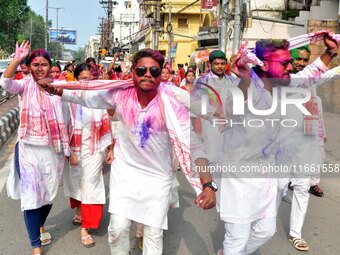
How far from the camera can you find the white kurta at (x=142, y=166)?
9.56 ft

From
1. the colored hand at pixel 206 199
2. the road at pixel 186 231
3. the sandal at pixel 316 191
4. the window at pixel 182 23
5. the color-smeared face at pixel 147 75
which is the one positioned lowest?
the road at pixel 186 231

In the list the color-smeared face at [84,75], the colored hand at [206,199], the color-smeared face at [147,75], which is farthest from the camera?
the color-smeared face at [84,75]

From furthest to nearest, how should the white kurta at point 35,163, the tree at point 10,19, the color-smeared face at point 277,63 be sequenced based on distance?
1. the tree at point 10,19
2. the white kurta at point 35,163
3. the color-smeared face at point 277,63

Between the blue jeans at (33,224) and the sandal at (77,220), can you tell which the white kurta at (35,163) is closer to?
the blue jeans at (33,224)

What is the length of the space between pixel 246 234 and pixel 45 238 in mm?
2020

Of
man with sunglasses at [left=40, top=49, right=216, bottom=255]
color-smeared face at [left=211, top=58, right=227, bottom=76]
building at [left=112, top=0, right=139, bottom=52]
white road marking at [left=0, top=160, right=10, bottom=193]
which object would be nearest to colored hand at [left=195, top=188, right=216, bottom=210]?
man with sunglasses at [left=40, top=49, right=216, bottom=255]

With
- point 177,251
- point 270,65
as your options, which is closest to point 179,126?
point 270,65

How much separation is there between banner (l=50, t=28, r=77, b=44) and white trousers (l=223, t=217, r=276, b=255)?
94826 mm

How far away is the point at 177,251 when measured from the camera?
3.98 m

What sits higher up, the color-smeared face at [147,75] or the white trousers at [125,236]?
the color-smeared face at [147,75]

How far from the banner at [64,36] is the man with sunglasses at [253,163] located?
94622mm

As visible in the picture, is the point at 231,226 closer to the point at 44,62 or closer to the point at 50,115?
the point at 50,115

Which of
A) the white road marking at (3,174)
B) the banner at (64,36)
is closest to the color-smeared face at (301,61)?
the white road marking at (3,174)

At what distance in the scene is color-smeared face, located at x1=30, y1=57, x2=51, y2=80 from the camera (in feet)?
11.8
